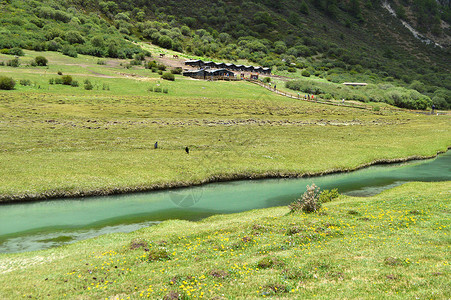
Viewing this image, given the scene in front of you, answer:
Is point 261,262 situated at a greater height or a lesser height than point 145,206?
greater

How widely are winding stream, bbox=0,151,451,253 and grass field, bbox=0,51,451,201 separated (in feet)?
5.95

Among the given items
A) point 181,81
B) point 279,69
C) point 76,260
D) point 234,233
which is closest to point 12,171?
point 76,260

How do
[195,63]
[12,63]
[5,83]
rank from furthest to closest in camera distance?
1. [195,63]
2. [12,63]
3. [5,83]

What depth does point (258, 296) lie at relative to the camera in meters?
14.2

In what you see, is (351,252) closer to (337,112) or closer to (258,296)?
(258,296)

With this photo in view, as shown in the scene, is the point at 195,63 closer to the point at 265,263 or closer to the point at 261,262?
the point at 261,262

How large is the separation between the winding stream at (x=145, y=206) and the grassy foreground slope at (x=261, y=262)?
448 centimetres

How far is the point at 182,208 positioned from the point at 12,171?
20.5 metres

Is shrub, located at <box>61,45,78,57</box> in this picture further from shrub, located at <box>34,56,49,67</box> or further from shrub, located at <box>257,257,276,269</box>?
shrub, located at <box>257,257,276,269</box>

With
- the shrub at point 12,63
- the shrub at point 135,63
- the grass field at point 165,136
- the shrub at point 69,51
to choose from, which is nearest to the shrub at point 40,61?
the grass field at point 165,136

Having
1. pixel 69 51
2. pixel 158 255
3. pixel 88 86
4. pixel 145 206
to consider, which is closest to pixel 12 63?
pixel 88 86

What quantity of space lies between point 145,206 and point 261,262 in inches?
789

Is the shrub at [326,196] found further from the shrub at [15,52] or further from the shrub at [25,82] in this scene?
the shrub at [15,52]

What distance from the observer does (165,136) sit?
5959cm
